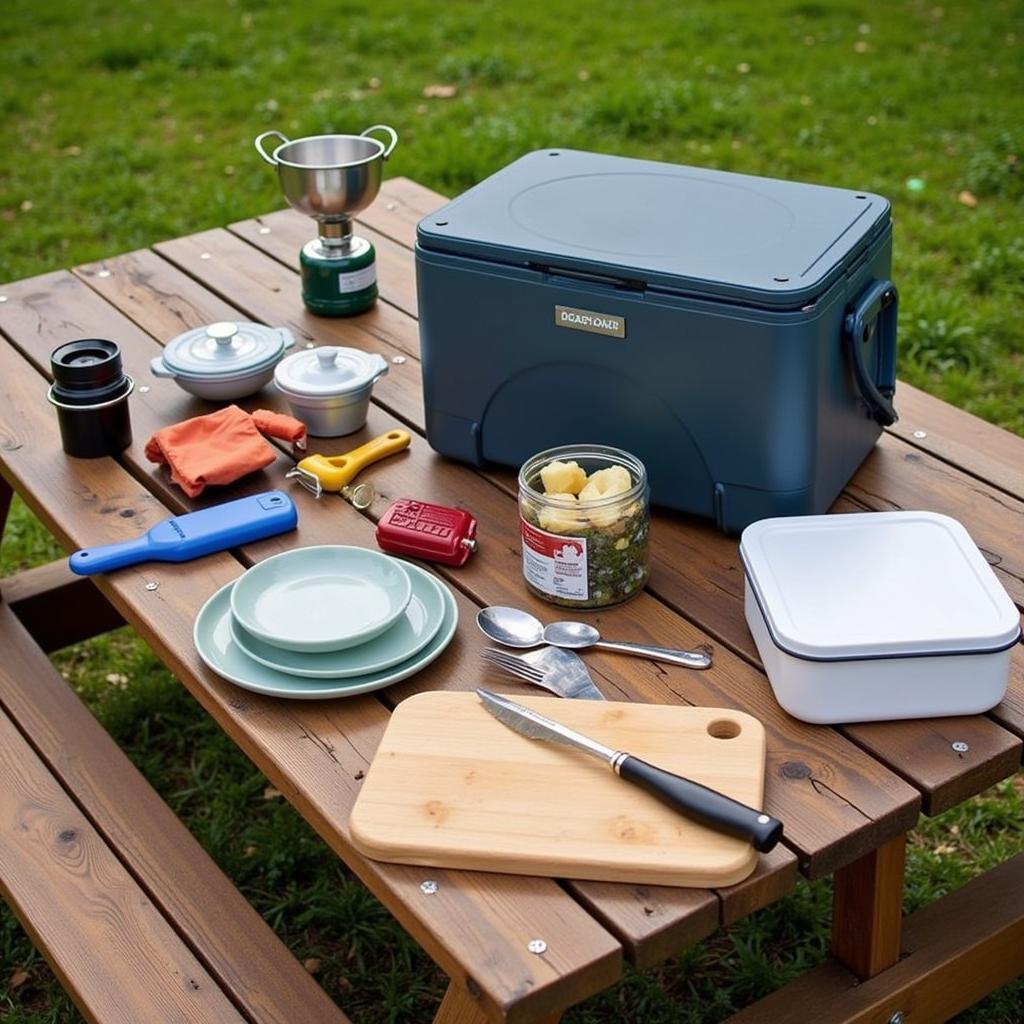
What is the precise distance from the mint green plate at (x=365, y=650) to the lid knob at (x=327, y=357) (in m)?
0.55

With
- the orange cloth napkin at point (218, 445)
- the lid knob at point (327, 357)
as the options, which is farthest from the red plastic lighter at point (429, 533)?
the lid knob at point (327, 357)

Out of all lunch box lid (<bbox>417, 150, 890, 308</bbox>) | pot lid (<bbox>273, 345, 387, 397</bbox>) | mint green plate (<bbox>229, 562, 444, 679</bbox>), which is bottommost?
mint green plate (<bbox>229, 562, 444, 679</bbox>)

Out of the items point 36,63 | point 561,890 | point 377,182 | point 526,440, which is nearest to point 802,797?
point 561,890

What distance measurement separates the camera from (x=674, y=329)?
1797 mm

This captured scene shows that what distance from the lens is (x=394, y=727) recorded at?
156cm

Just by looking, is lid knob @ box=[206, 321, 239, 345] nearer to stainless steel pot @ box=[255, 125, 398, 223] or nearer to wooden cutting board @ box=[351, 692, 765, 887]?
stainless steel pot @ box=[255, 125, 398, 223]

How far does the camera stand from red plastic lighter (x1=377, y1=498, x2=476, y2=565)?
188cm

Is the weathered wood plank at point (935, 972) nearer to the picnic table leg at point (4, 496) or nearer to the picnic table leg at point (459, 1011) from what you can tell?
the picnic table leg at point (459, 1011)

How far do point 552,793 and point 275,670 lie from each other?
396 millimetres

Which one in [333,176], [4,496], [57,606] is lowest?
[57,606]

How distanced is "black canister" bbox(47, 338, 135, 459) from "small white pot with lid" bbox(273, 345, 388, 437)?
24 cm

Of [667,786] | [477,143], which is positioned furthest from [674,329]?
[477,143]

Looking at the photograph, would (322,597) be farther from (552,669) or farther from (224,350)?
(224,350)

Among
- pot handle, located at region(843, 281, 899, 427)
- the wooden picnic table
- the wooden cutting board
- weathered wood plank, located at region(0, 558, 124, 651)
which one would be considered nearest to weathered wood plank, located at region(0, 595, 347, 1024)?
weathered wood plank, located at region(0, 558, 124, 651)
